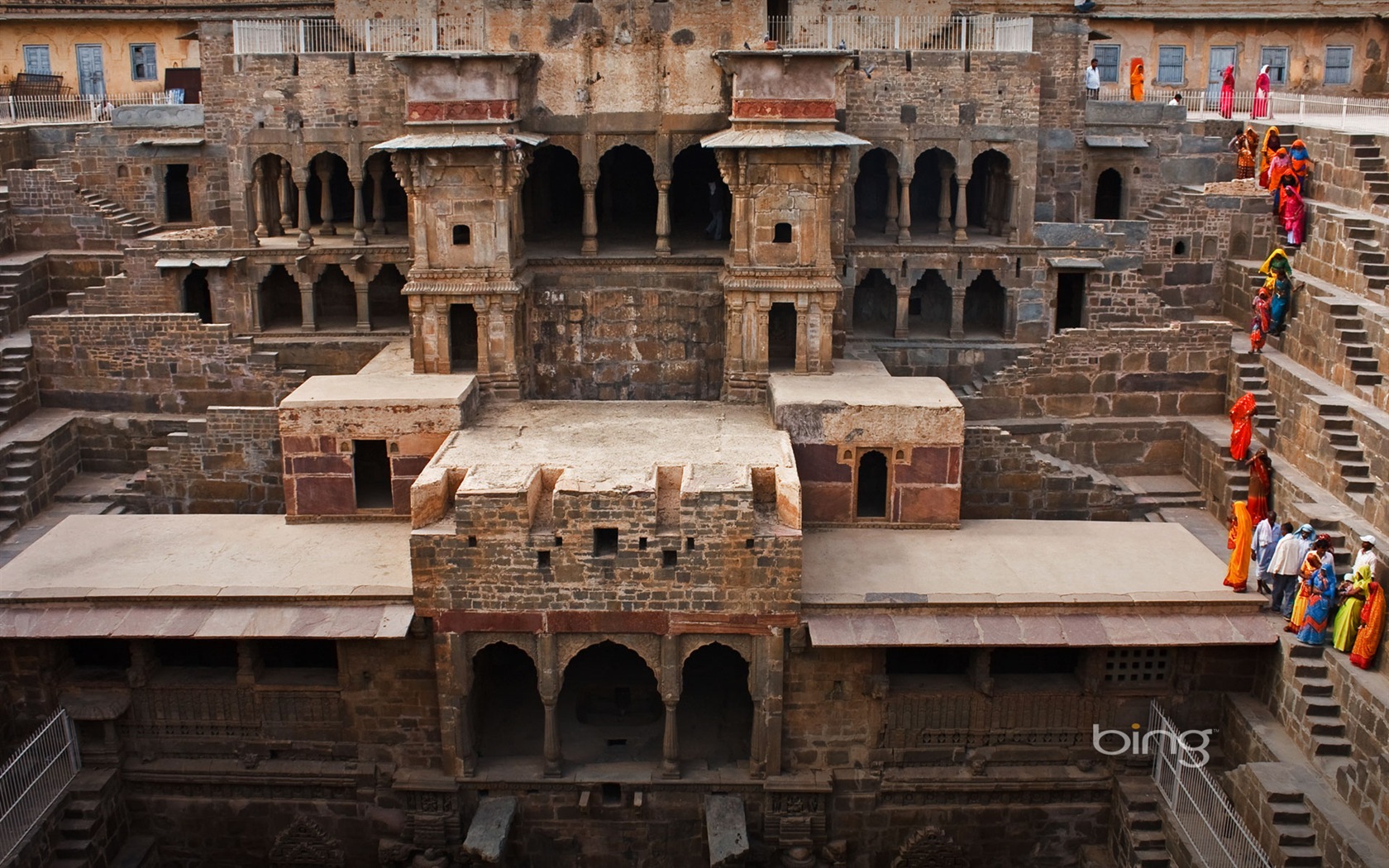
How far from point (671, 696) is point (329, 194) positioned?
15655 mm

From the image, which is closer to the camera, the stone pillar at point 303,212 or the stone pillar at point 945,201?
the stone pillar at point 945,201

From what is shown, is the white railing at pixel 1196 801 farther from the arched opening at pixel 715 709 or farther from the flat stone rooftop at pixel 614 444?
the flat stone rooftop at pixel 614 444

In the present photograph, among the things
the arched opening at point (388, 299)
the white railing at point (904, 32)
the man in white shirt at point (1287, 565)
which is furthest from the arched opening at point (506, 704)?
the white railing at point (904, 32)

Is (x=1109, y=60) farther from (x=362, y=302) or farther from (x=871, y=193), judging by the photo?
(x=362, y=302)

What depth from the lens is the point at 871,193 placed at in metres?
30.9

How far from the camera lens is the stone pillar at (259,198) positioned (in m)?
29.1

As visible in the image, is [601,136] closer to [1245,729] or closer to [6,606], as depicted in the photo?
[6,606]

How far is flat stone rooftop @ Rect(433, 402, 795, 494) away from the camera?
1950 centimetres

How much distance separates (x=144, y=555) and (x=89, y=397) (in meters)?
6.90

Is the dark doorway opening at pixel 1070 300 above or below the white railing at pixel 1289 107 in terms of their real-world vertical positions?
below

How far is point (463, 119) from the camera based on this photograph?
2362 centimetres

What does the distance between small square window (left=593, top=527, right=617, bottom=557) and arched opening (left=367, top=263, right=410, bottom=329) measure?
12.1 meters

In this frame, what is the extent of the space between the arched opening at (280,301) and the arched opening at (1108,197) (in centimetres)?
1726

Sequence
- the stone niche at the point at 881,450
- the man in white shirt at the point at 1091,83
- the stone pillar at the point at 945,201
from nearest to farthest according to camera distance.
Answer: the stone niche at the point at 881,450 → the stone pillar at the point at 945,201 → the man in white shirt at the point at 1091,83
